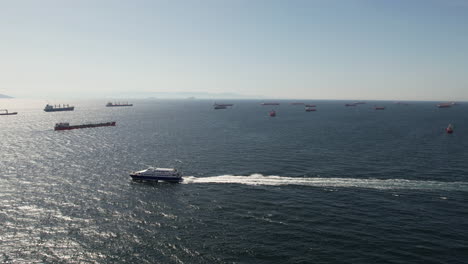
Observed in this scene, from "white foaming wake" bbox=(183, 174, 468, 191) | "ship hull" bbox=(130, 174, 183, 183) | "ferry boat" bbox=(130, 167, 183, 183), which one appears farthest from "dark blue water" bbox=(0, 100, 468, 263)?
"ferry boat" bbox=(130, 167, 183, 183)

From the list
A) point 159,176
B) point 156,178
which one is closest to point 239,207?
point 159,176

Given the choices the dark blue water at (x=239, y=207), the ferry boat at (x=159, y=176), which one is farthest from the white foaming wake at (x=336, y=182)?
the ferry boat at (x=159, y=176)

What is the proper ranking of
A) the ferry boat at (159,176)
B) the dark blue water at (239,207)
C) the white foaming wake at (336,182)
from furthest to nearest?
the ferry boat at (159,176), the white foaming wake at (336,182), the dark blue water at (239,207)

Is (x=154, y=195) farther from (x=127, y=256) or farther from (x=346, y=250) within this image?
(x=346, y=250)

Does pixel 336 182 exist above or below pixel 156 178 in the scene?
above

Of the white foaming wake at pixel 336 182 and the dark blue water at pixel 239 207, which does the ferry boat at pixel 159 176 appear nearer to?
the dark blue water at pixel 239 207

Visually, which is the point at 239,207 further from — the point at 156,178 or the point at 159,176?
the point at 156,178

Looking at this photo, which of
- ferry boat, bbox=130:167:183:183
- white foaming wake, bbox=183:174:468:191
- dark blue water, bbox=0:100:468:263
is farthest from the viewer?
ferry boat, bbox=130:167:183:183

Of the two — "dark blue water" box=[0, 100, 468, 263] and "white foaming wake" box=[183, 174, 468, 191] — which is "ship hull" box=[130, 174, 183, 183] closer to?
"dark blue water" box=[0, 100, 468, 263]

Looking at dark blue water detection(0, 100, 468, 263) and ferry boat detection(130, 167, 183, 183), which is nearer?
dark blue water detection(0, 100, 468, 263)
